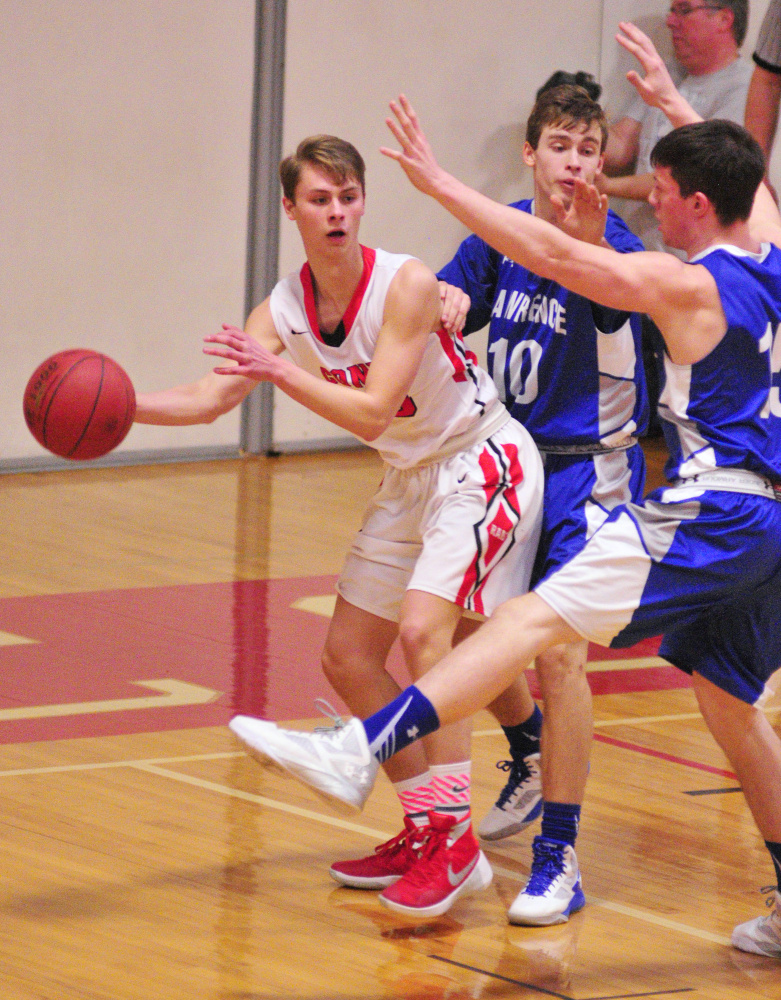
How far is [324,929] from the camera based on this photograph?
3.81 metres

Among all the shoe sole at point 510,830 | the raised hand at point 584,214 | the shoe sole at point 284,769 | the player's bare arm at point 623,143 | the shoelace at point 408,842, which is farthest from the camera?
the player's bare arm at point 623,143

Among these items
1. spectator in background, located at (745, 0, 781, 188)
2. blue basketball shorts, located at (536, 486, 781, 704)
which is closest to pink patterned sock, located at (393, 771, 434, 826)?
blue basketball shorts, located at (536, 486, 781, 704)

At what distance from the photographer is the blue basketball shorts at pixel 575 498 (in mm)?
4160

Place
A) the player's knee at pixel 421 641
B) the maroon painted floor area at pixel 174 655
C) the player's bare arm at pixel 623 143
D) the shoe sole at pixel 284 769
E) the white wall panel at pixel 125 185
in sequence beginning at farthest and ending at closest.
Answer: the player's bare arm at pixel 623 143 → the white wall panel at pixel 125 185 → the maroon painted floor area at pixel 174 655 → the player's knee at pixel 421 641 → the shoe sole at pixel 284 769

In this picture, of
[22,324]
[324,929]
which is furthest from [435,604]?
[22,324]

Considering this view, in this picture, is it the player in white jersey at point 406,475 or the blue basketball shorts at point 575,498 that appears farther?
the blue basketball shorts at point 575,498

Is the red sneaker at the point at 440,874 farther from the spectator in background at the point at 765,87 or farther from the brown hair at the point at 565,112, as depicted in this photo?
the spectator in background at the point at 765,87

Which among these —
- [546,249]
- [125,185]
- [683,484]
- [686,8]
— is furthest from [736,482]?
[686,8]

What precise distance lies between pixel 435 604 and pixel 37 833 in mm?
1238

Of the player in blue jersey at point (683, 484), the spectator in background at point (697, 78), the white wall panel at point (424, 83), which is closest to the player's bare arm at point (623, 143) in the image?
the spectator in background at point (697, 78)

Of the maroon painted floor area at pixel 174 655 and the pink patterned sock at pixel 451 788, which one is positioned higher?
the pink patterned sock at pixel 451 788

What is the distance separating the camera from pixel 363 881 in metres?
4.10

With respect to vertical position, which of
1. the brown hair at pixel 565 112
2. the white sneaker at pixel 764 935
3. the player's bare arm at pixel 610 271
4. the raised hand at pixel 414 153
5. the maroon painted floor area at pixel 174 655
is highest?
the brown hair at pixel 565 112

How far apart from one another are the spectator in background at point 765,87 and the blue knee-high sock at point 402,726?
3.73 metres
